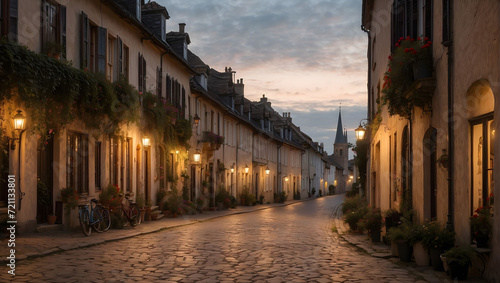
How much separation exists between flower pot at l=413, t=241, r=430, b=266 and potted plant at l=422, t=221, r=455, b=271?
0.26 metres

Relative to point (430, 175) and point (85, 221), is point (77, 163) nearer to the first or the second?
point (85, 221)

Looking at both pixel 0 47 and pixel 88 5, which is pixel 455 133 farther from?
pixel 88 5

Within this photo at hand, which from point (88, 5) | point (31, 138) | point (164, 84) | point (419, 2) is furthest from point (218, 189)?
point (419, 2)

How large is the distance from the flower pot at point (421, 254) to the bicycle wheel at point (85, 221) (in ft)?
Result: 27.3

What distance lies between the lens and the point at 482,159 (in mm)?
8055

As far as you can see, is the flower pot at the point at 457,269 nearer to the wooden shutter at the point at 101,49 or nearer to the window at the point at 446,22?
the window at the point at 446,22

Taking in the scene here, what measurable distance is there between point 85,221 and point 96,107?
10.8 ft

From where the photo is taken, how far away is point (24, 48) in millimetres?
11711

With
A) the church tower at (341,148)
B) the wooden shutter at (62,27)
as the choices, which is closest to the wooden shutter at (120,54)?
the wooden shutter at (62,27)

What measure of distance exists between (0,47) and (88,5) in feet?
20.2

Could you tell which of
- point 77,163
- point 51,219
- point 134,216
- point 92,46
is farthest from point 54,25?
point 134,216

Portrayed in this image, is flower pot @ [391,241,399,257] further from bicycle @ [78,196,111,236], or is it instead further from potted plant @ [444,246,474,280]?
bicycle @ [78,196,111,236]

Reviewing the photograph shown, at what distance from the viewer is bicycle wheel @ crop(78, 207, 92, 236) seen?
14.0 meters

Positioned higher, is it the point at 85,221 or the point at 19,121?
the point at 19,121
